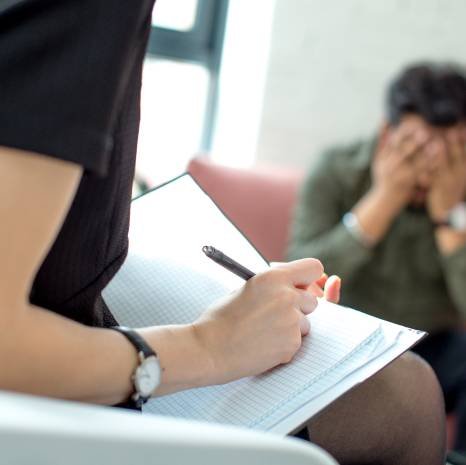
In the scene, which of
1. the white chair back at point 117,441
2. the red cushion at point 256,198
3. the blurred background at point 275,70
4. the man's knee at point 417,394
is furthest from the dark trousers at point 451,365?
the white chair back at point 117,441

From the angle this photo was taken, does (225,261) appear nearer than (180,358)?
No

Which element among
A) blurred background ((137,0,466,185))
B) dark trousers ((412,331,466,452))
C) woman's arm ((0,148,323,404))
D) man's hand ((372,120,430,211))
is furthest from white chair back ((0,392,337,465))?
blurred background ((137,0,466,185))

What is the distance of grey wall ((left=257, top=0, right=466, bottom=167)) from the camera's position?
2.19 m

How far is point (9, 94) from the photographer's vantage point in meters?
0.57

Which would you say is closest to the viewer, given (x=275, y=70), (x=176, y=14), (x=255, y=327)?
(x=255, y=327)

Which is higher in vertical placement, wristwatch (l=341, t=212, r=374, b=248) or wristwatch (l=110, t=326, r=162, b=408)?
wristwatch (l=110, t=326, r=162, b=408)

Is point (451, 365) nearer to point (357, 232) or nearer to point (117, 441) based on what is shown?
point (357, 232)

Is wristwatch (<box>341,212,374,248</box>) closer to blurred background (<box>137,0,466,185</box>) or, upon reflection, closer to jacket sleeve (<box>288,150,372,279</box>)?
jacket sleeve (<box>288,150,372,279</box>)

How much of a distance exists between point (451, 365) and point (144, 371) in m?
1.30

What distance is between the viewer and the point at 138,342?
68cm

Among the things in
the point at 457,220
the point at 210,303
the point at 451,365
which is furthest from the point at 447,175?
the point at 210,303

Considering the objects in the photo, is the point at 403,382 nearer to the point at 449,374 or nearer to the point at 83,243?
the point at 83,243

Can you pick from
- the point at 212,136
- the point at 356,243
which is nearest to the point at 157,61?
the point at 212,136

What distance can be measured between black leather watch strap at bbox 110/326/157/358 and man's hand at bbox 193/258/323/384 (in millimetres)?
63
